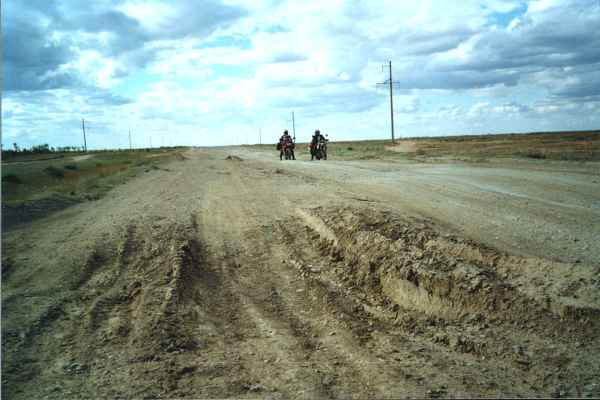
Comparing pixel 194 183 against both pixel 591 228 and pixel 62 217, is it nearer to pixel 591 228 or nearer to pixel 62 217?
pixel 62 217

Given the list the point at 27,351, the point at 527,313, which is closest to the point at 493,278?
the point at 527,313

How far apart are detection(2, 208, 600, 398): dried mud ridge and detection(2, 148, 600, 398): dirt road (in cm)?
2

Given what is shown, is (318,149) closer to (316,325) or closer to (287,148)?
(287,148)

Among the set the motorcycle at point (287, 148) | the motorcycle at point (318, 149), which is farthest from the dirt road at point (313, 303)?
the motorcycle at point (287, 148)

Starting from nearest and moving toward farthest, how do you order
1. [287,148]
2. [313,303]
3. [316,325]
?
1. [316,325]
2. [313,303]
3. [287,148]

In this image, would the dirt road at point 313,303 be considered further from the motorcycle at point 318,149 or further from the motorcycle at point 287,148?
the motorcycle at point 287,148

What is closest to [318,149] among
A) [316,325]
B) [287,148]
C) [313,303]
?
[287,148]

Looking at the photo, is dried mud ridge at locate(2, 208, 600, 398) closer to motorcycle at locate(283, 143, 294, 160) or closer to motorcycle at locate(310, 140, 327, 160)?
motorcycle at locate(310, 140, 327, 160)

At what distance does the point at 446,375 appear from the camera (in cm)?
375

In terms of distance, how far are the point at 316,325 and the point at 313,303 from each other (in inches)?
23.5

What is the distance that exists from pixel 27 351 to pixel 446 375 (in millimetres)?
3654

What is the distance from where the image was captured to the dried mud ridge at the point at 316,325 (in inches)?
146

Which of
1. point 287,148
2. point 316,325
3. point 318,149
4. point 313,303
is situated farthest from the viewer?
point 287,148

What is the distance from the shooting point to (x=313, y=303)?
5.45 m
